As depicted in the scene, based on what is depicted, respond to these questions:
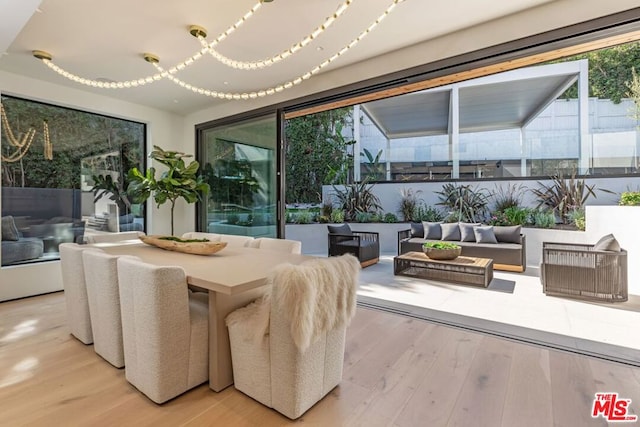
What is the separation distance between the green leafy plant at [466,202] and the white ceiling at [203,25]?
558cm

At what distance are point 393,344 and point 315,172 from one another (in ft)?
24.6

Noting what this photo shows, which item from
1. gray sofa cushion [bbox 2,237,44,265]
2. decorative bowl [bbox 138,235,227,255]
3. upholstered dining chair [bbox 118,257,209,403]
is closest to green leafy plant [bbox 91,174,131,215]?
gray sofa cushion [bbox 2,237,44,265]

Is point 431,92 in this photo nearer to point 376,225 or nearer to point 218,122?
point 376,225

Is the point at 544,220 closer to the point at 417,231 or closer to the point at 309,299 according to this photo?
the point at 417,231

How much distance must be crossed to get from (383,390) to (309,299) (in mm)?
912

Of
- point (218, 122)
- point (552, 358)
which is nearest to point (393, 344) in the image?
point (552, 358)

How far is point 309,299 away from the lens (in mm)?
1552

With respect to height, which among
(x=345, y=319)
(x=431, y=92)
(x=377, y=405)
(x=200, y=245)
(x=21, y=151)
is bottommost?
(x=377, y=405)

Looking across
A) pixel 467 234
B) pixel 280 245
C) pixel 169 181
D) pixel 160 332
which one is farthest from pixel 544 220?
pixel 160 332

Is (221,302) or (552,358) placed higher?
(221,302)

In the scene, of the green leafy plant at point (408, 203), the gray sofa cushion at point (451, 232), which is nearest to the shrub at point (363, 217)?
the green leafy plant at point (408, 203)

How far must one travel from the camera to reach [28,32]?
9.16 feet

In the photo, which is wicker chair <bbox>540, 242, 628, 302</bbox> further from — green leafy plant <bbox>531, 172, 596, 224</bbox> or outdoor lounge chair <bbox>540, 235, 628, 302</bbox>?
green leafy plant <bbox>531, 172, 596, 224</bbox>

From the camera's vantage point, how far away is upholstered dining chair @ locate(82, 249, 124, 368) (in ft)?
6.95
